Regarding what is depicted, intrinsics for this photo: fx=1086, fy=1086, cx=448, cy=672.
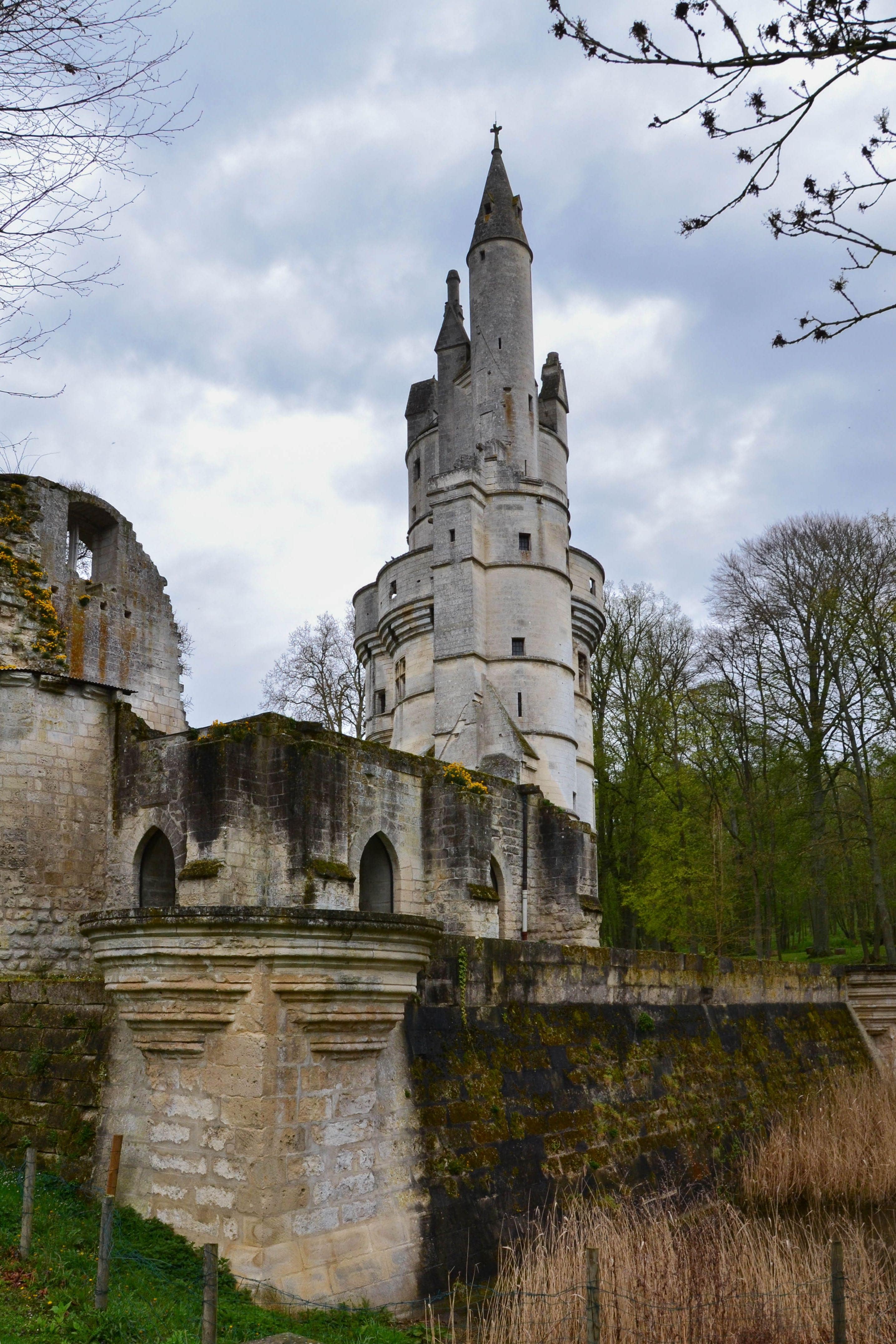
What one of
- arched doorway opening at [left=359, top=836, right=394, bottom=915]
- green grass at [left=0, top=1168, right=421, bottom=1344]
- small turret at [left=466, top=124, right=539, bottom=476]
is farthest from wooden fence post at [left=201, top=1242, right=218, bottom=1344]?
small turret at [left=466, top=124, right=539, bottom=476]

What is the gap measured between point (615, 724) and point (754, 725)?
8507 mm

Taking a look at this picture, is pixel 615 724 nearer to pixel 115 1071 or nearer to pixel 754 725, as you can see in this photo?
pixel 754 725

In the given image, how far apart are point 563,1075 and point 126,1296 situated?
180 inches

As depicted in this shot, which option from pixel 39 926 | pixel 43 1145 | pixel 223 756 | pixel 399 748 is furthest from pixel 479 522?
pixel 43 1145

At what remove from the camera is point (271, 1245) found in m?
5.75

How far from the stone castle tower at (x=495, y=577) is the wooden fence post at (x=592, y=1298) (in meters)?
19.4

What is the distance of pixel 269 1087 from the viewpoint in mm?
5984

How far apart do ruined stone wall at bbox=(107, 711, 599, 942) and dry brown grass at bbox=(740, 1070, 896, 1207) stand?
4959mm

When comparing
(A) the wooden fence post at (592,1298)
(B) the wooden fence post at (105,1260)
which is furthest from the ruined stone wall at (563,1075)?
(B) the wooden fence post at (105,1260)

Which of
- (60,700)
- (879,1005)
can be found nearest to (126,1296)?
(60,700)

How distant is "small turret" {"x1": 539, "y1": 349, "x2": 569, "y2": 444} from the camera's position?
3222cm

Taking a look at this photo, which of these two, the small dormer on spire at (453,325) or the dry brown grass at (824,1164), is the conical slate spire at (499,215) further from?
the dry brown grass at (824,1164)

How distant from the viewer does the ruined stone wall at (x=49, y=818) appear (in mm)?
12008

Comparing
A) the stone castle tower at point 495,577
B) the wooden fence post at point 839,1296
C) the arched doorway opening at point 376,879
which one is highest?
the stone castle tower at point 495,577
